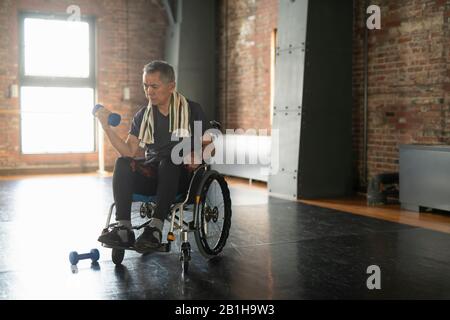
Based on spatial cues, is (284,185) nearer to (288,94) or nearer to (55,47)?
(288,94)

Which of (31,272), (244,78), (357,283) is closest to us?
(357,283)

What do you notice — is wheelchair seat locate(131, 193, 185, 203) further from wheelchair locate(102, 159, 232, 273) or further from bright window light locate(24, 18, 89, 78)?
bright window light locate(24, 18, 89, 78)

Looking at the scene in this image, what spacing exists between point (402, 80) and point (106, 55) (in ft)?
16.5

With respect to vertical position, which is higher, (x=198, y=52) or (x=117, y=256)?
(x=198, y=52)

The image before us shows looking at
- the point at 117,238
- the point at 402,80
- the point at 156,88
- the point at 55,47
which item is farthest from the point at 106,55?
the point at 117,238

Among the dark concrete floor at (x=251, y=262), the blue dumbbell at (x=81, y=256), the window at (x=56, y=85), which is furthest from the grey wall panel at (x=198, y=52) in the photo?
the blue dumbbell at (x=81, y=256)

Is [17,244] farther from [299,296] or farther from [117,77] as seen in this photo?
[117,77]

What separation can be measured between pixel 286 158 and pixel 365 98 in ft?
3.51

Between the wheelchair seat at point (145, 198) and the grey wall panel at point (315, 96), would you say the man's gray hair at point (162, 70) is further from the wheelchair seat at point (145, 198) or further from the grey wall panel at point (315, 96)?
the grey wall panel at point (315, 96)

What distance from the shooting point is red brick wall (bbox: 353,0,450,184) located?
5.88 metres

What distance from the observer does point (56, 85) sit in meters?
9.42

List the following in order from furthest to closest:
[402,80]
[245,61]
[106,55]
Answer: [106,55] → [245,61] → [402,80]
